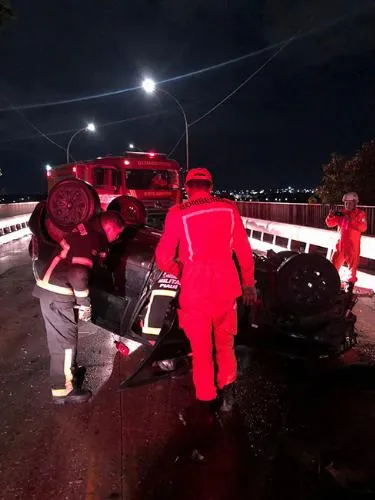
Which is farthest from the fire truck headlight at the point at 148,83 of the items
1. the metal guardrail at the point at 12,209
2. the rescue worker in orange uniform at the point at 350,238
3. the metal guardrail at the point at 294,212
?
the rescue worker in orange uniform at the point at 350,238

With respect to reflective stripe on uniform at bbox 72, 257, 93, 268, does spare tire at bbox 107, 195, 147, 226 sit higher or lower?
higher

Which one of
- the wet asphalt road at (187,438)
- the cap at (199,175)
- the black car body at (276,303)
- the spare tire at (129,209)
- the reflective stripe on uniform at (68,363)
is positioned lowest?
the wet asphalt road at (187,438)

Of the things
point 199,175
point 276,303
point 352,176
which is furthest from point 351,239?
point 352,176

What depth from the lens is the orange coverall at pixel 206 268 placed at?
298 cm

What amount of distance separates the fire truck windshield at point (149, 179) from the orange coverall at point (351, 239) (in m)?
8.10

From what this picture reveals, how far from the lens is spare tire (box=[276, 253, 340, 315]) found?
142 inches

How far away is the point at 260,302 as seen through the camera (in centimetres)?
373

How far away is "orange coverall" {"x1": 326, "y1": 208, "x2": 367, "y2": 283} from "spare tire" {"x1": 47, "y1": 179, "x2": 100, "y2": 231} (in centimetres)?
425

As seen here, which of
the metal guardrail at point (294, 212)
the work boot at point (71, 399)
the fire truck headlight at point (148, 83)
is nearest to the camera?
the work boot at point (71, 399)

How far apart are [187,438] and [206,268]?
1168 mm

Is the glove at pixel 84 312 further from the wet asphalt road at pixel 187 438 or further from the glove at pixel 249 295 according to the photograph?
the glove at pixel 249 295

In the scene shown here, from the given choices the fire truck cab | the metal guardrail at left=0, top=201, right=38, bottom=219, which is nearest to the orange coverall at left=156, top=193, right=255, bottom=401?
the fire truck cab

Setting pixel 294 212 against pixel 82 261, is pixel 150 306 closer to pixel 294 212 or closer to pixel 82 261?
pixel 82 261

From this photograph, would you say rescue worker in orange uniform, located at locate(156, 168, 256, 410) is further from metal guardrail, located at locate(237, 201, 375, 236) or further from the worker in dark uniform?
metal guardrail, located at locate(237, 201, 375, 236)
